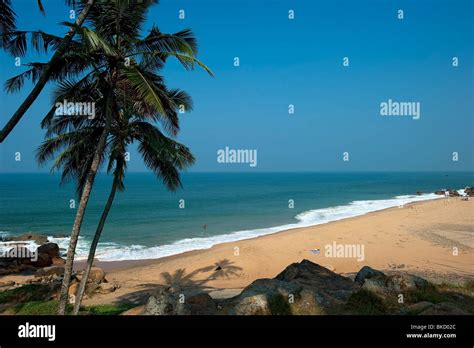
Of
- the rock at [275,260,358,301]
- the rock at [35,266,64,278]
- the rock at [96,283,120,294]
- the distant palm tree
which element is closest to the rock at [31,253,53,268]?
the rock at [35,266,64,278]

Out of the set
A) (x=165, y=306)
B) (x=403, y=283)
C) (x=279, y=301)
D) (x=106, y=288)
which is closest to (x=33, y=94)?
(x=165, y=306)

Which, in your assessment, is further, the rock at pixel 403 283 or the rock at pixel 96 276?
the rock at pixel 96 276

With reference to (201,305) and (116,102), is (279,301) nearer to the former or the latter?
(201,305)

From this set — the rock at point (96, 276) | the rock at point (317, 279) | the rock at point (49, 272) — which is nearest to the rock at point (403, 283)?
the rock at point (317, 279)

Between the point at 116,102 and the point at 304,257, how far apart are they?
16.6 m

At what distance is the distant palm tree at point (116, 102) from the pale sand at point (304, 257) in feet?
22.9

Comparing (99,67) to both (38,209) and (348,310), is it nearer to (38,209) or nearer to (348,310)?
(348,310)

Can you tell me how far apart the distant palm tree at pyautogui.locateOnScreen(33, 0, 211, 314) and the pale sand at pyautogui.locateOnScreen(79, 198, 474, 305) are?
6.97 metres

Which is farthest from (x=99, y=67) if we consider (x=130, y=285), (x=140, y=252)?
(x=140, y=252)

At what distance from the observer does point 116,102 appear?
367 inches

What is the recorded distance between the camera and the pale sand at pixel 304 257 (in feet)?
54.6

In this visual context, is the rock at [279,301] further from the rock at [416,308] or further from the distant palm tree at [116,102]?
the distant palm tree at [116,102]

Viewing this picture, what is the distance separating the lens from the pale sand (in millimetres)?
16641

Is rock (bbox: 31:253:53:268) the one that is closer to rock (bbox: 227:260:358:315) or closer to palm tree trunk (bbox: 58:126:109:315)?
palm tree trunk (bbox: 58:126:109:315)
